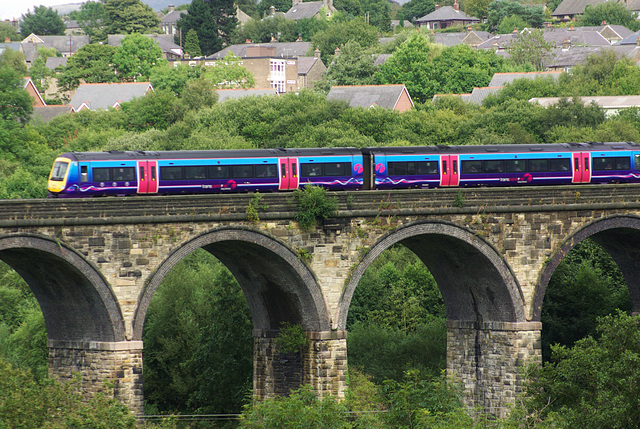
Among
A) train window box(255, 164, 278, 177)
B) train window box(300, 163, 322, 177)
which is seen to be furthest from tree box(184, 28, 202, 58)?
train window box(255, 164, 278, 177)

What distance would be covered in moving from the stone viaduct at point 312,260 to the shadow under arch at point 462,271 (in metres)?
0.07

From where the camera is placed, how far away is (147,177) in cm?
4766

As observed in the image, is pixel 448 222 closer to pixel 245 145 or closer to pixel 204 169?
pixel 204 169

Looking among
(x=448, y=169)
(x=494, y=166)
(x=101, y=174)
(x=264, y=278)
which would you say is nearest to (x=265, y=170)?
(x=264, y=278)

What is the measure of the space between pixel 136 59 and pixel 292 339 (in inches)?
4441

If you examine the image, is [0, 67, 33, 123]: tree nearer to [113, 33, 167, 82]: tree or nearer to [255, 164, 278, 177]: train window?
[113, 33, 167, 82]: tree

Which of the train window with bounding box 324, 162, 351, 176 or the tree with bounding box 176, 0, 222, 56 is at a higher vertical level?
the tree with bounding box 176, 0, 222, 56

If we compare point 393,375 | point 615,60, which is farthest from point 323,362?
point 615,60

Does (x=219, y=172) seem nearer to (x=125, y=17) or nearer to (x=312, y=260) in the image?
(x=312, y=260)

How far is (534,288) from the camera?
5253 cm

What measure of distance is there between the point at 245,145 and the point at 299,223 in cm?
4683

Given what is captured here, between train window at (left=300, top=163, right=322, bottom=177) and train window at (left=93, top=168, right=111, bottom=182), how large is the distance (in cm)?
885

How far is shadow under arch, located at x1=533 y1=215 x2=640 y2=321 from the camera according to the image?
173 ft

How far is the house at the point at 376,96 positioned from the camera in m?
117
